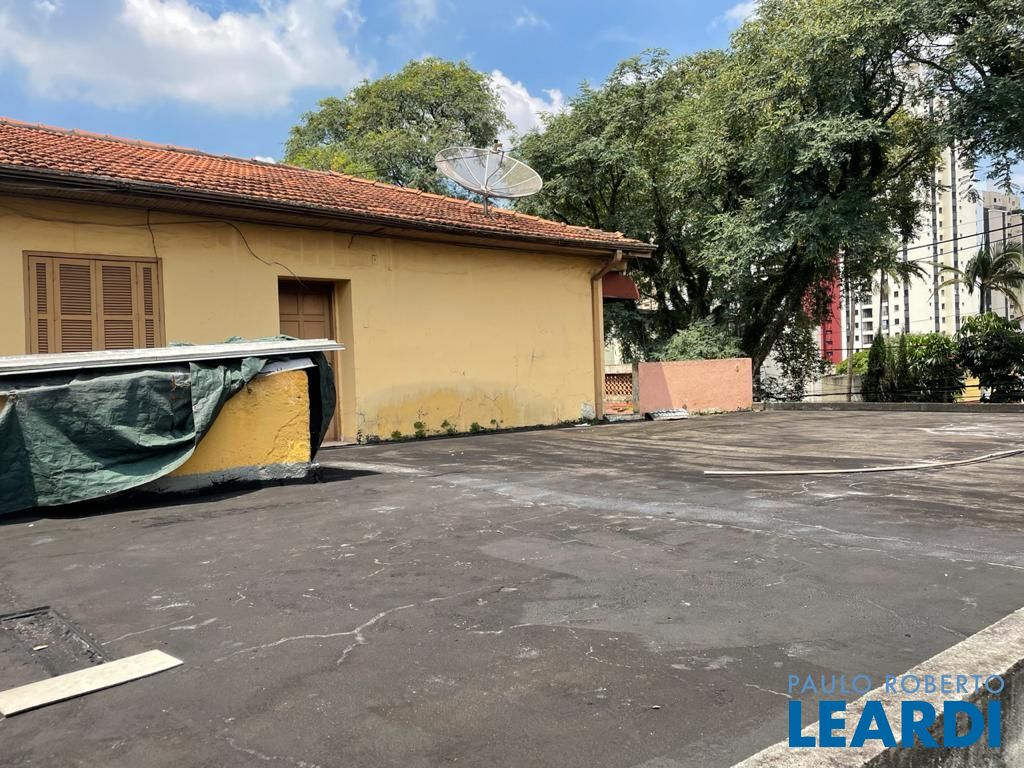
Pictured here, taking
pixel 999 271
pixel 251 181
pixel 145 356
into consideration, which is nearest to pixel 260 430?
pixel 145 356

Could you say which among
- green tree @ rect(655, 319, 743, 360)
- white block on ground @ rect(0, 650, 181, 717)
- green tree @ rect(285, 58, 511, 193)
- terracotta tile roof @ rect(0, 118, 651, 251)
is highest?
green tree @ rect(285, 58, 511, 193)

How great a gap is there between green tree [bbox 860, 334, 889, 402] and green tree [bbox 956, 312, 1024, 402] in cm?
198

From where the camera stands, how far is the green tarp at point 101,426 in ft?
19.5

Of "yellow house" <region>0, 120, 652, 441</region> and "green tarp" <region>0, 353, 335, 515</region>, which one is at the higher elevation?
"yellow house" <region>0, 120, 652, 441</region>

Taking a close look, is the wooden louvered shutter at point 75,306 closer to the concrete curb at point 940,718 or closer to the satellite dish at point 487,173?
the satellite dish at point 487,173

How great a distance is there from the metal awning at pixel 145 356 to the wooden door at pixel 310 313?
4.16 metres

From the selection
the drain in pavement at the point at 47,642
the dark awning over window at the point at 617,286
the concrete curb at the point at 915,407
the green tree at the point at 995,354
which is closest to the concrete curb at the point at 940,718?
the drain in pavement at the point at 47,642

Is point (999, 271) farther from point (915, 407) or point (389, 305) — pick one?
point (389, 305)

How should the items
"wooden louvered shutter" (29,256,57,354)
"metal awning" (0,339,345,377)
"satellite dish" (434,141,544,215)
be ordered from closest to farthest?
1. "metal awning" (0,339,345,377)
2. "wooden louvered shutter" (29,256,57,354)
3. "satellite dish" (434,141,544,215)

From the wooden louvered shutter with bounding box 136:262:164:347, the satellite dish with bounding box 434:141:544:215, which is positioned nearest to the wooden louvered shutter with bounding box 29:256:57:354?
the wooden louvered shutter with bounding box 136:262:164:347

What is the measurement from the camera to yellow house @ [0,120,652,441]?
30.9 ft

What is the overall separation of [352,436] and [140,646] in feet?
29.4

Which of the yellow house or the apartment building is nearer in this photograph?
the yellow house

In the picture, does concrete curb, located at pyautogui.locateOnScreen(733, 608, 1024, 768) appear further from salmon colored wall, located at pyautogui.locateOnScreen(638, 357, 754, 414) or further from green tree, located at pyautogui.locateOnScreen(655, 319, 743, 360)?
green tree, located at pyautogui.locateOnScreen(655, 319, 743, 360)
